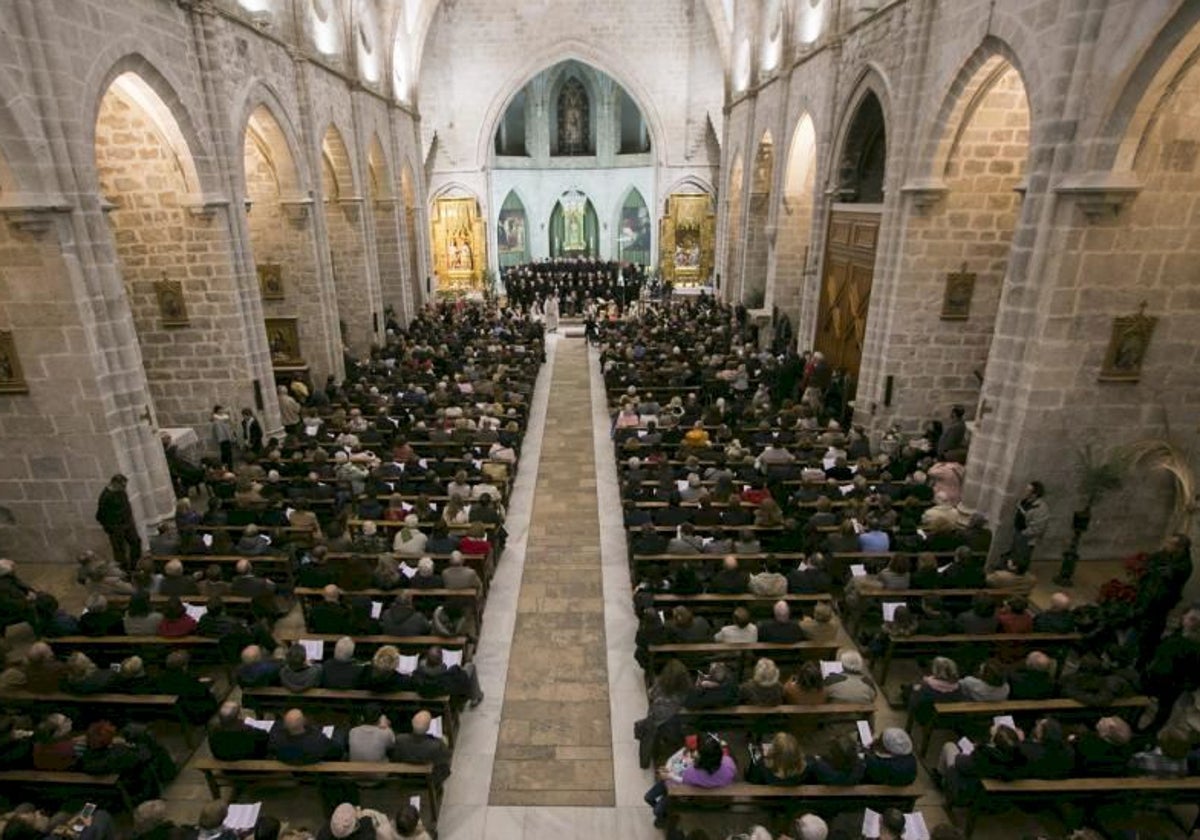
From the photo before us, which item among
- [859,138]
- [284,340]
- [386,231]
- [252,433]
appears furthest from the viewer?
[386,231]

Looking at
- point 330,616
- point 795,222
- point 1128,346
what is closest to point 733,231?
point 795,222

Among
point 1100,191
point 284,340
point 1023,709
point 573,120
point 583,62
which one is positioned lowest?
point 1023,709

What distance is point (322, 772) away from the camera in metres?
5.78

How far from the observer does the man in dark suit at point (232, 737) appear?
231 inches

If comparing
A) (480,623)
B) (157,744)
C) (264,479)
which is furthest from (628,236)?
(157,744)

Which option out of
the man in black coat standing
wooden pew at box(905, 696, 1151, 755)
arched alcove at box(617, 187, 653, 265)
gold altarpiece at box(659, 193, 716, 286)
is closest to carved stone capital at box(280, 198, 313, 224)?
the man in black coat standing

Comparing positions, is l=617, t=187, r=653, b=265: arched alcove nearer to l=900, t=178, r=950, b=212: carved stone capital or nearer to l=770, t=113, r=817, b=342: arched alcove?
l=770, t=113, r=817, b=342: arched alcove

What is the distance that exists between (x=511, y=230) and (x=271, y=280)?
74.0ft

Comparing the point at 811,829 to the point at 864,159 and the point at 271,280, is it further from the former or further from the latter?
the point at 271,280

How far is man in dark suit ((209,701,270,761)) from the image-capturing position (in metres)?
5.88

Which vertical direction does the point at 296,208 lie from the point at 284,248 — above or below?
above

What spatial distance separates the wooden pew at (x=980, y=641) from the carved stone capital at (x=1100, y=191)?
4936 millimetres

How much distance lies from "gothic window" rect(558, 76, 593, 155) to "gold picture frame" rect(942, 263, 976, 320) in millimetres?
28865

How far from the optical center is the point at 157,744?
20.4 feet
